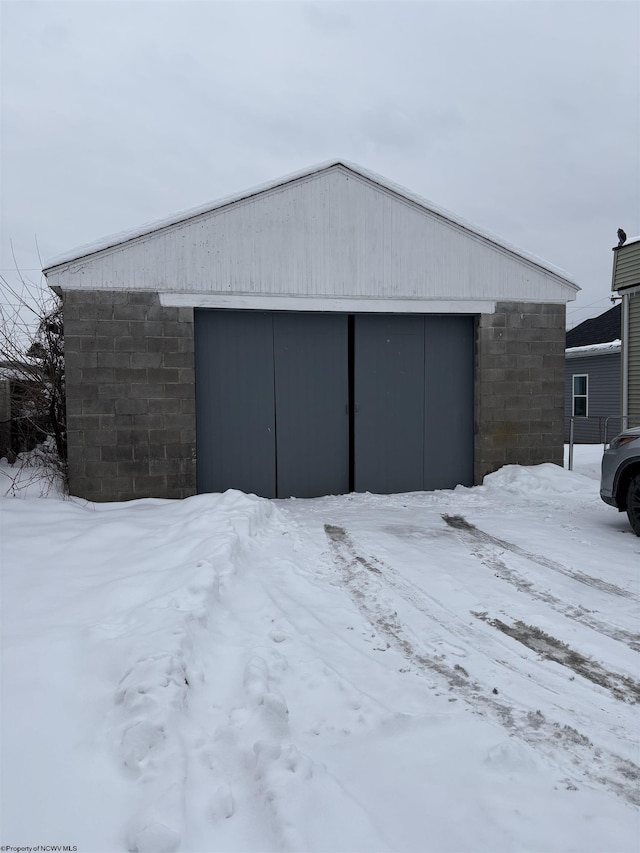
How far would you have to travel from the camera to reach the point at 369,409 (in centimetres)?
937

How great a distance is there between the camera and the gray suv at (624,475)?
649 cm

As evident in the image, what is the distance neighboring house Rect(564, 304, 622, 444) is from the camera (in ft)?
64.0

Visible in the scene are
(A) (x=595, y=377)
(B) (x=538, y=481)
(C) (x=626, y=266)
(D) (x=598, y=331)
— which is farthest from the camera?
(D) (x=598, y=331)

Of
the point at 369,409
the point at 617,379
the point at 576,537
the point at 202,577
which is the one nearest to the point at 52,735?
the point at 202,577

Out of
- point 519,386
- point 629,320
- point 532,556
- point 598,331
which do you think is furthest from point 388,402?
point 598,331

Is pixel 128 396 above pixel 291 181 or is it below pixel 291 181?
below

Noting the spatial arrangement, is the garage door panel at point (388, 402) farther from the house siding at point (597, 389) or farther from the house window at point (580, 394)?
the house window at point (580, 394)

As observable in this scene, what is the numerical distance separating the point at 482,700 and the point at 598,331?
21745mm

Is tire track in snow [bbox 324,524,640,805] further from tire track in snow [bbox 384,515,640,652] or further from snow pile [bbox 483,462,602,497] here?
snow pile [bbox 483,462,602,497]

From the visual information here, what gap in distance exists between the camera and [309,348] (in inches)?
358

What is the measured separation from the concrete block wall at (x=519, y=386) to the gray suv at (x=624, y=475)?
2751 millimetres

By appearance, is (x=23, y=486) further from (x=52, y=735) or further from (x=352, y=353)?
(x=52, y=735)

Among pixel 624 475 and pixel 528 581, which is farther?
pixel 624 475

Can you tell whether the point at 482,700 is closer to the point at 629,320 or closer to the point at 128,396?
the point at 128,396
